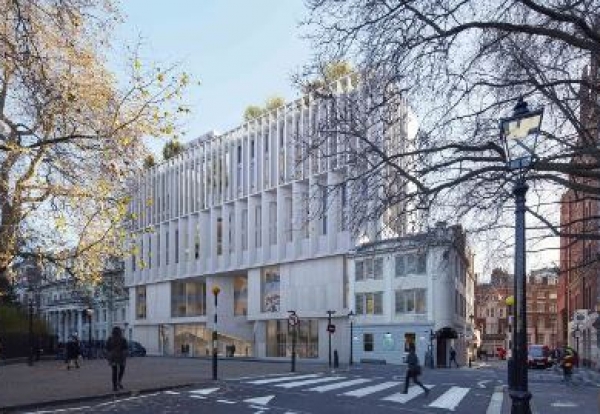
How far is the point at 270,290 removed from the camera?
74375 millimetres

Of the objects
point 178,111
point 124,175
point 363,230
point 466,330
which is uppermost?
point 178,111

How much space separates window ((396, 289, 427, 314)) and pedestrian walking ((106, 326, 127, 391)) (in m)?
38.9

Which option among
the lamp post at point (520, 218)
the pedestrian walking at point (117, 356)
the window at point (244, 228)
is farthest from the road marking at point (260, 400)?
the window at point (244, 228)

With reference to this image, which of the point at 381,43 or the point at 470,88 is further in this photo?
the point at 470,88

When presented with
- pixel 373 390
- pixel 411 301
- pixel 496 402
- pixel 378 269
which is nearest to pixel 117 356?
pixel 373 390

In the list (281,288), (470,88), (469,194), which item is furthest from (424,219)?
(281,288)

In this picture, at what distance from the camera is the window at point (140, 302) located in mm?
99875

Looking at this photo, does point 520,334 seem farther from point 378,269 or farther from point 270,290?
point 270,290

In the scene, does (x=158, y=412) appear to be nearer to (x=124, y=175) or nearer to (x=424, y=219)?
(x=124, y=175)

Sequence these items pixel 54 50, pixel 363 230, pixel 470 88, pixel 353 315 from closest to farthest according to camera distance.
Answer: pixel 54 50
pixel 470 88
pixel 363 230
pixel 353 315

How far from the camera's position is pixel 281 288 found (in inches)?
2837

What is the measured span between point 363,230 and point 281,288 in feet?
178

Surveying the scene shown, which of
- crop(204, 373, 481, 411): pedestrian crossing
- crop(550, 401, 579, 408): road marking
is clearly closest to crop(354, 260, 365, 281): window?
crop(204, 373, 481, 411): pedestrian crossing

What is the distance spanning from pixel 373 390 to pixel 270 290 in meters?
48.3
